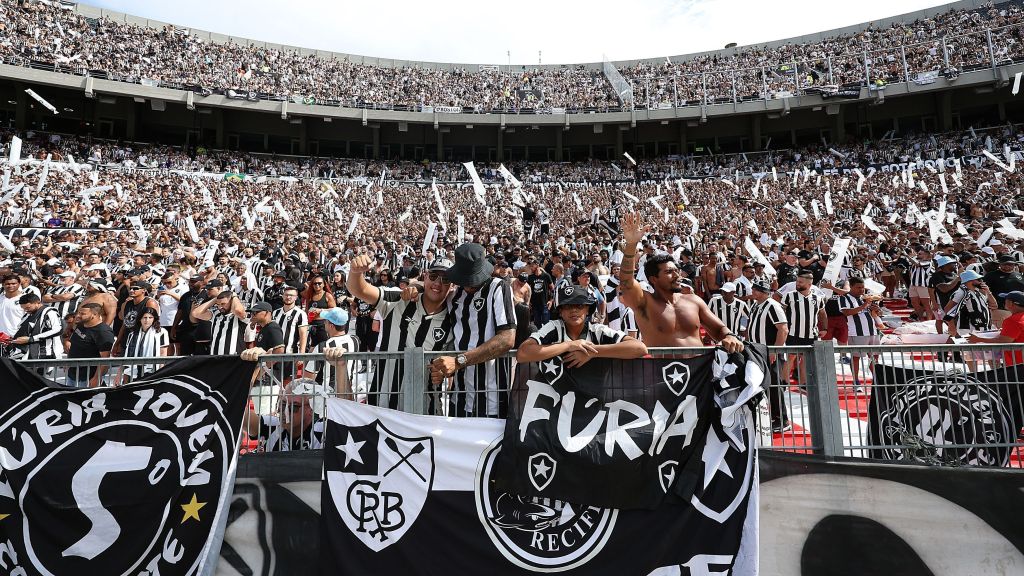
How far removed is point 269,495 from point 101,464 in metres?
0.97

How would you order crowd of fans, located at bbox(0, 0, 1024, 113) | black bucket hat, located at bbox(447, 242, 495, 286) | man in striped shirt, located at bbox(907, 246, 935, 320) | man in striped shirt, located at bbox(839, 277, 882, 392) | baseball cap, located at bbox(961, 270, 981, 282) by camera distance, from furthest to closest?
crowd of fans, located at bbox(0, 0, 1024, 113)
man in striped shirt, located at bbox(907, 246, 935, 320)
baseball cap, located at bbox(961, 270, 981, 282)
man in striped shirt, located at bbox(839, 277, 882, 392)
black bucket hat, located at bbox(447, 242, 495, 286)

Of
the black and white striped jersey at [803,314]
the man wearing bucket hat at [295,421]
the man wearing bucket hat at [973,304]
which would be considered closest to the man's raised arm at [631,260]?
the man wearing bucket hat at [295,421]

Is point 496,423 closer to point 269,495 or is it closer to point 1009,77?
point 269,495

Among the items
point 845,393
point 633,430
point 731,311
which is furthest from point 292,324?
point 731,311

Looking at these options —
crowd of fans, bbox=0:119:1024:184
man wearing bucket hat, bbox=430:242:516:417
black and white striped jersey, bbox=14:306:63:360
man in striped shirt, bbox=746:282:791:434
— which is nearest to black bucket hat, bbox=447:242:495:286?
man wearing bucket hat, bbox=430:242:516:417

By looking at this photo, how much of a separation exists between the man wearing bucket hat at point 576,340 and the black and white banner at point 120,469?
1.80 meters

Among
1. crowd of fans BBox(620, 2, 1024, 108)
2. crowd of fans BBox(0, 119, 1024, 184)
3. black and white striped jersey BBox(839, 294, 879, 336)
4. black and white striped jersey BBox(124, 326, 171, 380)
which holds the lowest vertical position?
black and white striped jersey BBox(124, 326, 171, 380)

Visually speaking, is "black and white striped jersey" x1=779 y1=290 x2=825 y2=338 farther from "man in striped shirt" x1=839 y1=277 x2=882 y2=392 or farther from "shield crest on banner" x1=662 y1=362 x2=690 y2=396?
"shield crest on banner" x1=662 y1=362 x2=690 y2=396

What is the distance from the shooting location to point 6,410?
3.26 metres

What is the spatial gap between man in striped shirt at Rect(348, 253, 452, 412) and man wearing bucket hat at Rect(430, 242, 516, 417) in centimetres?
9

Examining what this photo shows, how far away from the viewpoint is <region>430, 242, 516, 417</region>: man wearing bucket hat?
3285 millimetres

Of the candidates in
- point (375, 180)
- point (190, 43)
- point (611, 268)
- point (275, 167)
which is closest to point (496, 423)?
point (611, 268)

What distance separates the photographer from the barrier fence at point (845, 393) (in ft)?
10.8

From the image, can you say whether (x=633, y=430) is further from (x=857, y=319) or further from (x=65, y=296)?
(x=65, y=296)
